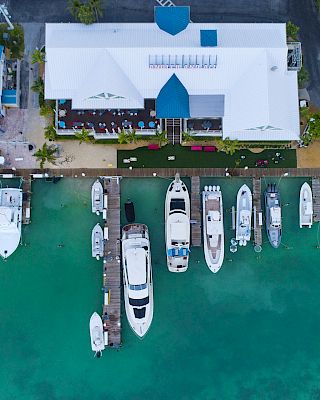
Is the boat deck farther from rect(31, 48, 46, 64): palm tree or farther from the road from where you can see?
rect(31, 48, 46, 64): palm tree

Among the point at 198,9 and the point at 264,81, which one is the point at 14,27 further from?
the point at 264,81

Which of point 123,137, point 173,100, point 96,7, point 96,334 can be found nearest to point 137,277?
point 96,334

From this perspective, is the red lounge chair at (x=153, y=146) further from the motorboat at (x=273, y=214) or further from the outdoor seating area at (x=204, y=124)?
the motorboat at (x=273, y=214)

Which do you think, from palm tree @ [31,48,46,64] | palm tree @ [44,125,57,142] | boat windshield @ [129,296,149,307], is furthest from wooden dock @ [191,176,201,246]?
palm tree @ [31,48,46,64]

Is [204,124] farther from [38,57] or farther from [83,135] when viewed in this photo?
[38,57]

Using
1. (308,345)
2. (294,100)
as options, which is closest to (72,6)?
(294,100)

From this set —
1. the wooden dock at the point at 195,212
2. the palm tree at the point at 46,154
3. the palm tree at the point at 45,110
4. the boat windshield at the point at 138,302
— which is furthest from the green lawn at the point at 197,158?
the boat windshield at the point at 138,302
